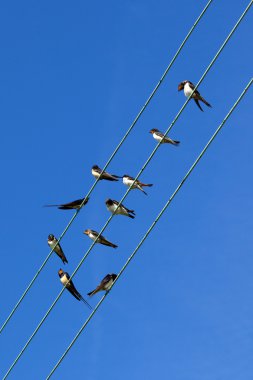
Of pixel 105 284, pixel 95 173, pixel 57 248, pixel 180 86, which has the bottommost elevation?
pixel 57 248

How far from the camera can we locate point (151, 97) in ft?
35.6

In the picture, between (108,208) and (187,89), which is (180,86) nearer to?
(187,89)

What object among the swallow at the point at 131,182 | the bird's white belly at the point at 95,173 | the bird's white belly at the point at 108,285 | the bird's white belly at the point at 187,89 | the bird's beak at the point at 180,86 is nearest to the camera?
the bird's white belly at the point at 108,285

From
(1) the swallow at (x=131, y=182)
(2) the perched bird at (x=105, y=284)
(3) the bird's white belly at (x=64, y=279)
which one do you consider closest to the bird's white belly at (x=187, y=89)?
(1) the swallow at (x=131, y=182)

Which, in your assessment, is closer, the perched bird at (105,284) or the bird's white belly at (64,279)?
the perched bird at (105,284)

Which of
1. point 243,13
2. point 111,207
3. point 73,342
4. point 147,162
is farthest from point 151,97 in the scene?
point 111,207

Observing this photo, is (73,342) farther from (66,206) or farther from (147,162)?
(66,206)

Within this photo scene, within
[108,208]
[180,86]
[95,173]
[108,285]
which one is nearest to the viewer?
[108,285]

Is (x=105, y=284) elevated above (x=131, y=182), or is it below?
below

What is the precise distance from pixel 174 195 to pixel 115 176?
4.74 m

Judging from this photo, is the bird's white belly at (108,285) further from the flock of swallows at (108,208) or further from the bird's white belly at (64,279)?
the bird's white belly at (64,279)

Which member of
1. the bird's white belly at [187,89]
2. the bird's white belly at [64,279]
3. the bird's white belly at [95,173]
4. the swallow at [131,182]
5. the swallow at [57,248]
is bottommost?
the bird's white belly at [64,279]

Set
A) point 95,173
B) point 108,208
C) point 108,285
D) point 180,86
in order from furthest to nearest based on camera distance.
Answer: point 180,86 < point 95,173 < point 108,208 < point 108,285

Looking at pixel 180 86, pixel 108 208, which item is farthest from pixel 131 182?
pixel 180 86
